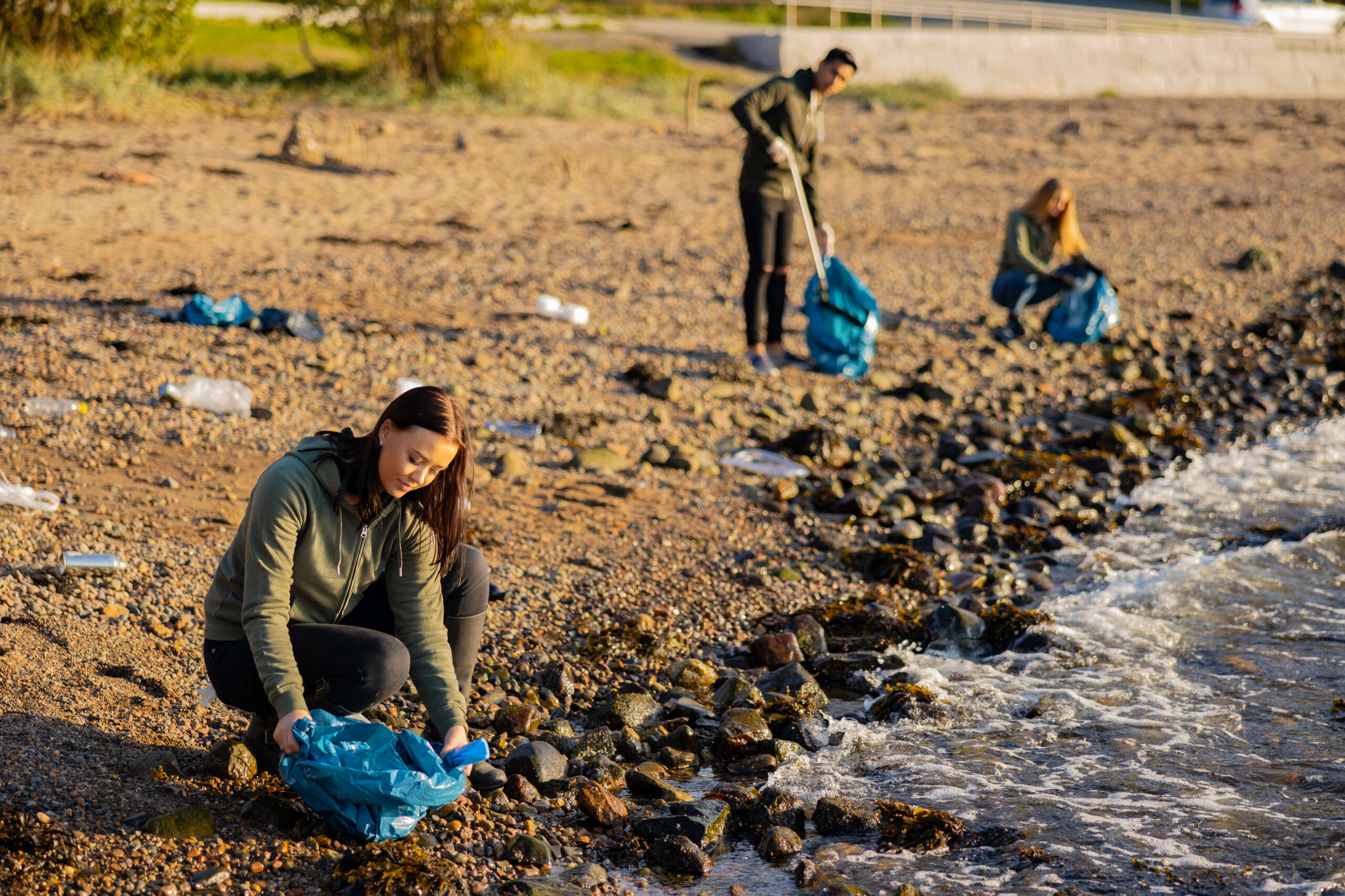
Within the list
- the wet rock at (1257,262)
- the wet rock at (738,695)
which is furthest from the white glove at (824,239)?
the wet rock at (1257,262)

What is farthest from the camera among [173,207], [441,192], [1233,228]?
[1233,228]

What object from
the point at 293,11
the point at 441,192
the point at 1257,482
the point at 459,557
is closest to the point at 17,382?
the point at 459,557

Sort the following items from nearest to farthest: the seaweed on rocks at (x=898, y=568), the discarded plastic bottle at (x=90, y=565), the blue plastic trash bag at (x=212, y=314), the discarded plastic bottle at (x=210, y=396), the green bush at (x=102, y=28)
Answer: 1. the discarded plastic bottle at (x=90, y=565)
2. the seaweed on rocks at (x=898, y=568)
3. the discarded plastic bottle at (x=210, y=396)
4. the blue plastic trash bag at (x=212, y=314)
5. the green bush at (x=102, y=28)

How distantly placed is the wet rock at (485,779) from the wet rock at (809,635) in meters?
1.49

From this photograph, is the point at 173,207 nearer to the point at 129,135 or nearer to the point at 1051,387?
the point at 129,135

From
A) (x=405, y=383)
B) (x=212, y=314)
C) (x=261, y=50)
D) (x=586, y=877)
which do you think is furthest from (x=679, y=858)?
(x=261, y=50)

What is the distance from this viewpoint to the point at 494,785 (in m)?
3.55

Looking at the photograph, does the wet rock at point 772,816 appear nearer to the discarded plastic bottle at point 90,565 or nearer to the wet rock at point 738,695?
the wet rock at point 738,695

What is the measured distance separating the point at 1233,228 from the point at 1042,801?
10.6m

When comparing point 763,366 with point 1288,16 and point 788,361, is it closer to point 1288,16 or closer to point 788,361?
point 788,361

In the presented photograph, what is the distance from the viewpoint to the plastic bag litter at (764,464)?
20.8 ft

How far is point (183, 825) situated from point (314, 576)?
0.70 m

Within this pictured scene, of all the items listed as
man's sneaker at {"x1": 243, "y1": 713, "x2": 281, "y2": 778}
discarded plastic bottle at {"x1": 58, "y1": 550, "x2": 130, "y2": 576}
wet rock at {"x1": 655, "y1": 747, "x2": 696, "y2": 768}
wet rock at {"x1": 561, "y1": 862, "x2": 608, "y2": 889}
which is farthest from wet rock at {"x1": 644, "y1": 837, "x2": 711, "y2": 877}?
discarded plastic bottle at {"x1": 58, "y1": 550, "x2": 130, "y2": 576}

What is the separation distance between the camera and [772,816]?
3594mm
